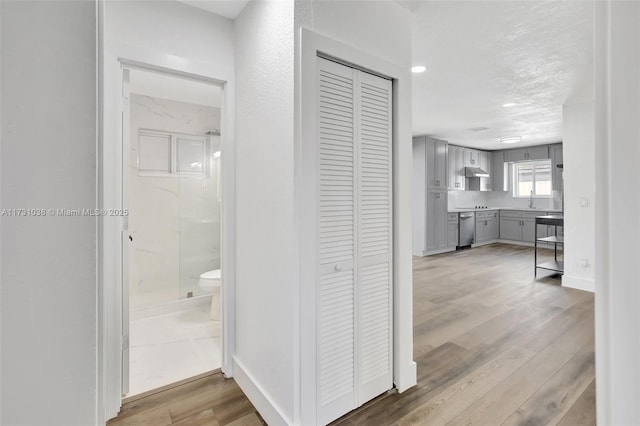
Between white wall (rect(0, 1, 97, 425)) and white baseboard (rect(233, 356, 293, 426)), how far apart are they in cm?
149

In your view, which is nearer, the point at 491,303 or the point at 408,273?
the point at 408,273

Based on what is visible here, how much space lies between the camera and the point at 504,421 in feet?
5.62

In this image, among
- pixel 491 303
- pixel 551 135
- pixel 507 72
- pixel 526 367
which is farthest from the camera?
pixel 551 135

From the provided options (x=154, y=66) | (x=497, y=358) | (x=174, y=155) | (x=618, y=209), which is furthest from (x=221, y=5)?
(x=497, y=358)

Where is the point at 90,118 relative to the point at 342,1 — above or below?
below

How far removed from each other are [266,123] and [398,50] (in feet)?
3.19

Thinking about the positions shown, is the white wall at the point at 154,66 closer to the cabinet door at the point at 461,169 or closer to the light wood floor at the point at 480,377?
the light wood floor at the point at 480,377

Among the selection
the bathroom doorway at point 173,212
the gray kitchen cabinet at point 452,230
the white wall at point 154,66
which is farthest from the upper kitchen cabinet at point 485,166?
the white wall at point 154,66

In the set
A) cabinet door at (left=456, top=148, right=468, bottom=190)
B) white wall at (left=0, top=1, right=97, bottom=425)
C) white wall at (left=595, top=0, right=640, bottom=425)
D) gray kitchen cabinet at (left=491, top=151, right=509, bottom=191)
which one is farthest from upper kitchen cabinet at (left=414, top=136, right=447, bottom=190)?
white wall at (left=0, top=1, right=97, bottom=425)

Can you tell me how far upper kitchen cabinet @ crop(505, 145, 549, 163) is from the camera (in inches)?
288

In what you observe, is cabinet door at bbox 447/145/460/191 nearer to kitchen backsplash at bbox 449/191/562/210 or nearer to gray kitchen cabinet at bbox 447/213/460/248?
kitchen backsplash at bbox 449/191/562/210

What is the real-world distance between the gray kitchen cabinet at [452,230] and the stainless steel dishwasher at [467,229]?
15 cm

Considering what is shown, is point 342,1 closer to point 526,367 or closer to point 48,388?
point 48,388

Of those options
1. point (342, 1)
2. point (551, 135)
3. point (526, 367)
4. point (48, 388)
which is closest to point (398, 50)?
point (342, 1)
